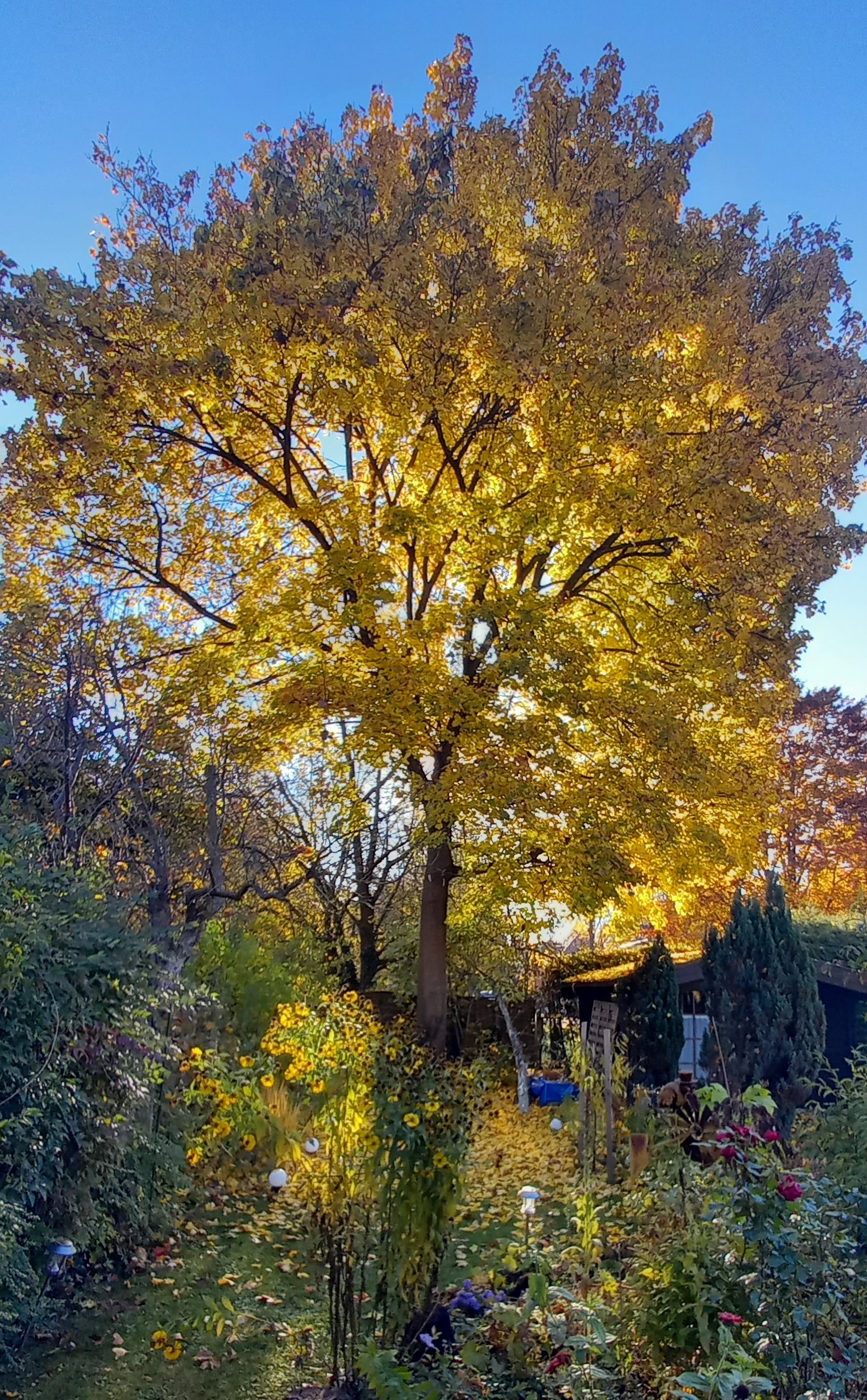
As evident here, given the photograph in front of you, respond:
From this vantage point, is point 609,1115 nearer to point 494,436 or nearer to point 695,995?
point 695,995

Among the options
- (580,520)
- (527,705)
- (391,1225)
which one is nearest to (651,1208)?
(391,1225)

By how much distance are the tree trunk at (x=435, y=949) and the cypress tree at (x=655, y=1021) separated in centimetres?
216

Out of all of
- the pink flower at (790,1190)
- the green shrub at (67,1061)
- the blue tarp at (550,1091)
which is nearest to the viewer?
the pink flower at (790,1190)

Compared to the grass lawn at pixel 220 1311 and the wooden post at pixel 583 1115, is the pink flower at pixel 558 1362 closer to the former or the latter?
the grass lawn at pixel 220 1311

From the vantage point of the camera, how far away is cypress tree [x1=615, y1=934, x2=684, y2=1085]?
388 inches

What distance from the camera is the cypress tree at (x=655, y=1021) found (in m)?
9.84

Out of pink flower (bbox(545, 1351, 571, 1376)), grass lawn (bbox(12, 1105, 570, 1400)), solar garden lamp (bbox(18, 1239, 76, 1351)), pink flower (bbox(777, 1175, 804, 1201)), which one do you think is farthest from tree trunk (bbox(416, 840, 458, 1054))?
pink flower (bbox(777, 1175, 804, 1201))

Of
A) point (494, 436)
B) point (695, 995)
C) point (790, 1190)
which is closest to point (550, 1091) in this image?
point (695, 995)

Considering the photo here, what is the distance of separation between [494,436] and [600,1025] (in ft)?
21.0

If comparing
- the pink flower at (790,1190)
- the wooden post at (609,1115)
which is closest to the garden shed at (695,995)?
the wooden post at (609,1115)

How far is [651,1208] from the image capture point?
481 cm

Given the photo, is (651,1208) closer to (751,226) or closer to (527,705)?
(527,705)

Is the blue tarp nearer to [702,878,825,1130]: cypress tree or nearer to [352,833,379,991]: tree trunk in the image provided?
[352,833,379,991]: tree trunk

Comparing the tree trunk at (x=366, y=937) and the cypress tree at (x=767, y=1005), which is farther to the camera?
the tree trunk at (x=366, y=937)
